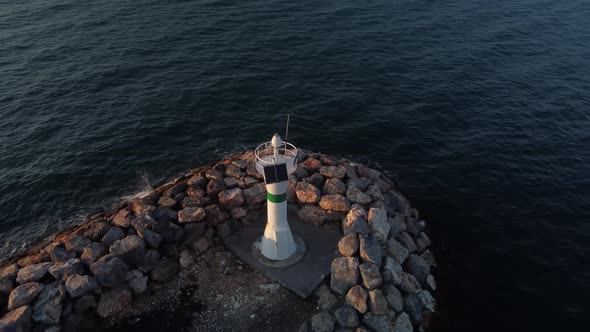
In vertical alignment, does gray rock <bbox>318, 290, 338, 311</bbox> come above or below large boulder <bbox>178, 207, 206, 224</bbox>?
below

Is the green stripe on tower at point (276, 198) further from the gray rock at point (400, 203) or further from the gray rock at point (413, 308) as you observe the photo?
the gray rock at point (400, 203)

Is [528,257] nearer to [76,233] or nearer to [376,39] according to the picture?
[76,233]

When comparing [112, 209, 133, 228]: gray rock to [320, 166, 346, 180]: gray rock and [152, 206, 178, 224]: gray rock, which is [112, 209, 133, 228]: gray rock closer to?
[152, 206, 178, 224]: gray rock

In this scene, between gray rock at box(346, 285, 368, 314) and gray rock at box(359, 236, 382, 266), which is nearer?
gray rock at box(346, 285, 368, 314)

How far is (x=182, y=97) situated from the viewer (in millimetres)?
35156

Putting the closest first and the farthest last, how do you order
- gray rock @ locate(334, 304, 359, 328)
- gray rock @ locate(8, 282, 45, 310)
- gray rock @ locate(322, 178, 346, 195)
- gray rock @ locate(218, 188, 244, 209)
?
gray rock @ locate(8, 282, 45, 310)
gray rock @ locate(334, 304, 359, 328)
gray rock @ locate(218, 188, 244, 209)
gray rock @ locate(322, 178, 346, 195)

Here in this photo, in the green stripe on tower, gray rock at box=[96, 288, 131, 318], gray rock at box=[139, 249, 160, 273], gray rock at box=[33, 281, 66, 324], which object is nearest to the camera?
gray rock at box=[33, 281, 66, 324]

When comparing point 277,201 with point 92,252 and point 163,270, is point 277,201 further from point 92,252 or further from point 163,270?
point 92,252

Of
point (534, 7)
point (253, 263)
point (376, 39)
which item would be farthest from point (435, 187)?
point (534, 7)

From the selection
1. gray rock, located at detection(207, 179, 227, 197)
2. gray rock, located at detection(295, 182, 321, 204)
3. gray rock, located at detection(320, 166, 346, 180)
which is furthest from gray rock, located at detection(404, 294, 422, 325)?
gray rock, located at detection(207, 179, 227, 197)

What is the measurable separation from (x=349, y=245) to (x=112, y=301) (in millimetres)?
10466

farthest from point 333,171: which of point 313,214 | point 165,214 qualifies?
point 165,214

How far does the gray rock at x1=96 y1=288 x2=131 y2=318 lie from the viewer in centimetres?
1614

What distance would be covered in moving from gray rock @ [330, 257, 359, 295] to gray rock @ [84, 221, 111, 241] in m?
11.1
